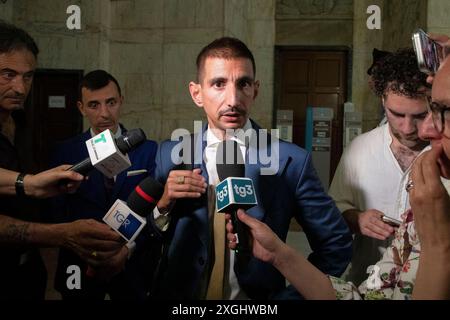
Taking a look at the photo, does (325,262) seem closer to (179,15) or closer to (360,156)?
(360,156)

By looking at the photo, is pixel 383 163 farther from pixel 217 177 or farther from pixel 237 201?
pixel 237 201

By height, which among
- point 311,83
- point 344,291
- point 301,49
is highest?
point 301,49

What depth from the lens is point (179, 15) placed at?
475 cm

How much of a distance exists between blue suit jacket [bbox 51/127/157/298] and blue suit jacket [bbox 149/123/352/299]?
0.39 meters

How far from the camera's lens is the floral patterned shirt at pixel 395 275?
1.09 metres

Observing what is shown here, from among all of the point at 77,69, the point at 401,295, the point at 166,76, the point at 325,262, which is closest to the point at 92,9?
the point at 77,69

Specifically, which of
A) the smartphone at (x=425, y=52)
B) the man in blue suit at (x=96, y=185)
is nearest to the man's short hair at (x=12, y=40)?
the man in blue suit at (x=96, y=185)

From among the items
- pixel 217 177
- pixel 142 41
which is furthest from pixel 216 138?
pixel 142 41

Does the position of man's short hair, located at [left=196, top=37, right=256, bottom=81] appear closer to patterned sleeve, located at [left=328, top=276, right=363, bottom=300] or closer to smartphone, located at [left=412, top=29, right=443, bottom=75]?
smartphone, located at [left=412, top=29, right=443, bottom=75]

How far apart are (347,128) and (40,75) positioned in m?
4.06

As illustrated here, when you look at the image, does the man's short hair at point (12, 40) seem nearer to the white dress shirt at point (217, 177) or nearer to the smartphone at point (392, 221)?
the white dress shirt at point (217, 177)

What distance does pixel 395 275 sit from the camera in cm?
119

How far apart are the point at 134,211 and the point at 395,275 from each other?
26.8 inches

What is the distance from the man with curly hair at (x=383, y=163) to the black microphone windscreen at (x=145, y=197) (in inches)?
26.6
